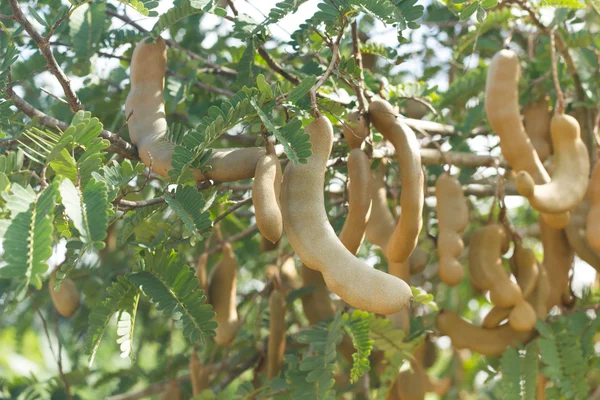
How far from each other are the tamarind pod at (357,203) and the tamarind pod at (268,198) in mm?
211

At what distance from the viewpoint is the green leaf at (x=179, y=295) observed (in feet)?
4.02

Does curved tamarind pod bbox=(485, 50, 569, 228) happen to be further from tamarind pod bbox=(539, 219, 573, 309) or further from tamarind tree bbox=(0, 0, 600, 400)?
tamarind pod bbox=(539, 219, 573, 309)

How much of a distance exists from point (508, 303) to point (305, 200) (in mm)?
698

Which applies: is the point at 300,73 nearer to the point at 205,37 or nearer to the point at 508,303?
the point at 508,303

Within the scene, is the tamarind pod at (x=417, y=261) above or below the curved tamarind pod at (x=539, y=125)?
below

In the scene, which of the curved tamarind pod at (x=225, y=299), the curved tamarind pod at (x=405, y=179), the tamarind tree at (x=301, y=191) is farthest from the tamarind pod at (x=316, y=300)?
the curved tamarind pod at (x=405, y=179)

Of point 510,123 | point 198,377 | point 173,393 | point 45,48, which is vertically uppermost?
point 45,48

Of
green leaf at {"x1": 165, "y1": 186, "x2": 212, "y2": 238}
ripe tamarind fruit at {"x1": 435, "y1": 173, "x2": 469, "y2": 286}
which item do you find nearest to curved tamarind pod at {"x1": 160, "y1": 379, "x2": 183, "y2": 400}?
ripe tamarind fruit at {"x1": 435, "y1": 173, "x2": 469, "y2": 286}

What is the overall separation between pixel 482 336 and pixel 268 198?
2.77ft

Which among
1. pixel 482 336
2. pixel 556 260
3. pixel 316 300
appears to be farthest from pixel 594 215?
pixel 316 300

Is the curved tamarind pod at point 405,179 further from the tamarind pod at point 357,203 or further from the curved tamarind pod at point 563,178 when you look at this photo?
the curved tamarind pod at point 563,178

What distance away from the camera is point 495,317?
1668 mm

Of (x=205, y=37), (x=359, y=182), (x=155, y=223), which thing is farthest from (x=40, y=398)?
(x=359, y=182)

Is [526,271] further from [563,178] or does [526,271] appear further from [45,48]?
[45,48]
